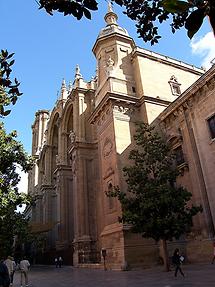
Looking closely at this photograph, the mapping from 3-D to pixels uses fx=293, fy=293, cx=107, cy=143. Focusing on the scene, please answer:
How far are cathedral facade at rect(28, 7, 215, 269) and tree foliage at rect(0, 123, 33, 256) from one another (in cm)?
555

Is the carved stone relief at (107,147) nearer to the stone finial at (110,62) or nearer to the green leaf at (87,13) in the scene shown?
the stone finial at (110,62)

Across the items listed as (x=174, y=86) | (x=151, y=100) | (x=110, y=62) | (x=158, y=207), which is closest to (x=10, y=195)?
(x=158, y=207)

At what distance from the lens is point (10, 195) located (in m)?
14.6

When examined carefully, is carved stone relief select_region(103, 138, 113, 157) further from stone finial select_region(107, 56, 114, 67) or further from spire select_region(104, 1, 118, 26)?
spire select_region(104, 1, 118, 26)

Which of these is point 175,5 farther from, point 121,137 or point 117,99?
point 117,99

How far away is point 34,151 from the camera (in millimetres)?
53188

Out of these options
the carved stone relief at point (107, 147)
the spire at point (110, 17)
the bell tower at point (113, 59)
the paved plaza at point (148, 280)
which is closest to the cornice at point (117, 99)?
the bell tower at point (113, 59)

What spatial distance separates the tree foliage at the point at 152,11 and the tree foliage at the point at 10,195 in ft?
33.8

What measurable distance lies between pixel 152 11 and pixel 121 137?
52.1 ft

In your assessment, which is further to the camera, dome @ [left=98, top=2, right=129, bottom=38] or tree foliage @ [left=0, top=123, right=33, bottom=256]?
dome @ [left=98, top=2, right=129, bottom=38]

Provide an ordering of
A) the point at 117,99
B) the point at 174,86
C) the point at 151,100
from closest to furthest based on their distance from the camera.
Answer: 1. the point at 117,99
2. the point at 151,100
3. the point at 174,86

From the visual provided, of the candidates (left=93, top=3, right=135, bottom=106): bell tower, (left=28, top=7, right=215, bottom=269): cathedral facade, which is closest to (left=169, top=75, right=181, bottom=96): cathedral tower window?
(left=28, top=7, right=215, bottom=269): cathedral facade

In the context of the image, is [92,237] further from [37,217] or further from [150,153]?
[37,217]

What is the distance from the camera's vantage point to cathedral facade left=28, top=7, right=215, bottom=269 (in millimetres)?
16609
